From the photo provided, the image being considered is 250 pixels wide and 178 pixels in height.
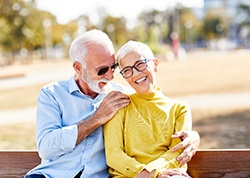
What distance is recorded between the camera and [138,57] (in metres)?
2.93

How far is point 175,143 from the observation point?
9.62 ft

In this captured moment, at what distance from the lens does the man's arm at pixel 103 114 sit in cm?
293

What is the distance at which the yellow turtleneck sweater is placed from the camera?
2.88 meters

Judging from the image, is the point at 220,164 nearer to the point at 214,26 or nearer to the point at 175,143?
the point at 175,143

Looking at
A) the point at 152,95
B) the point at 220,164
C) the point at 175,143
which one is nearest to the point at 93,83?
the point at 152,95

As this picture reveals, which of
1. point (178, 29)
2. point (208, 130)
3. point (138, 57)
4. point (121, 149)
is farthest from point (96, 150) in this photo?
point (178, 29)

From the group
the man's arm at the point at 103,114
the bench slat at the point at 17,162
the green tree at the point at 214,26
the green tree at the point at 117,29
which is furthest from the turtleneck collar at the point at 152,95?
the green tree at the point at 214,26

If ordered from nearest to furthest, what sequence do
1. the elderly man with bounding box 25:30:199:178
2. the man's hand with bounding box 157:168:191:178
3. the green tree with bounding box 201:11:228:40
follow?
the man's hand with bounding box 157:168:191:178 < the elderly man with bounding box 25:30:199:178 < the green tree with bounding box 201:11:228:40

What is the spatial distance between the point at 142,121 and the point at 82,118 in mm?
377

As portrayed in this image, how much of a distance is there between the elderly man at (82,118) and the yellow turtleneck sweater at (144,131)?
0.23 ft

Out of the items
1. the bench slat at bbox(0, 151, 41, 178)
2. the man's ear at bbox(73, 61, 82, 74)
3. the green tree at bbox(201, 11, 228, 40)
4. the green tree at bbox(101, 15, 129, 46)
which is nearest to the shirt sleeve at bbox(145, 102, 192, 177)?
the man's ear at bbox(73, 61, 82, 74)

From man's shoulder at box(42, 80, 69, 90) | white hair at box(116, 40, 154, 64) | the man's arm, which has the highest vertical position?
white hair at box(116, 40, 154, 64)

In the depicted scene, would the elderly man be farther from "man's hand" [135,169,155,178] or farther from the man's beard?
"man's hand" [135,169,155,178]

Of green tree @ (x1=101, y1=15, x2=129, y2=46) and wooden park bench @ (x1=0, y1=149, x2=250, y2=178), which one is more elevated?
wooden park bench @ (x1=0, y1=149, x2=250, y2=178)
